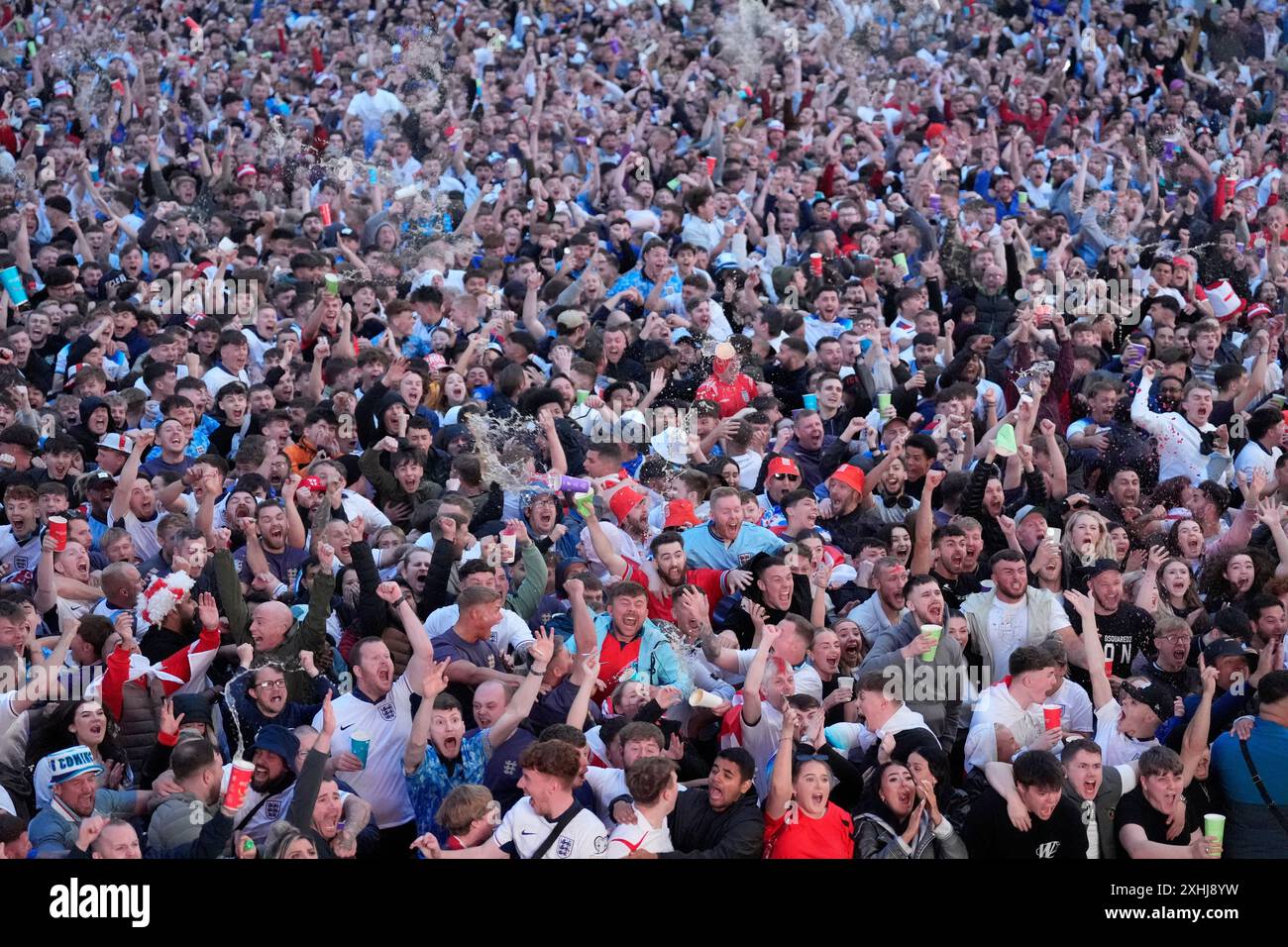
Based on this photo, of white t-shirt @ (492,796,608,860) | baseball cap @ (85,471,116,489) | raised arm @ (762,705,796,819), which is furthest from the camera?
baseball cap @ (85,471,116,489)

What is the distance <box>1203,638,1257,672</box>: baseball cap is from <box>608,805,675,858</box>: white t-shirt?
8.58 feet

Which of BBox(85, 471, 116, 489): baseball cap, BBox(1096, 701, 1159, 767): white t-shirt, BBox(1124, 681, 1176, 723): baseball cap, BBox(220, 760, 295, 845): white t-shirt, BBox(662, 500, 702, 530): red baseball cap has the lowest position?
BBox(85, 471, 116, 489): baseball cap

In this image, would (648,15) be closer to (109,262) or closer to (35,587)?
(109,262)

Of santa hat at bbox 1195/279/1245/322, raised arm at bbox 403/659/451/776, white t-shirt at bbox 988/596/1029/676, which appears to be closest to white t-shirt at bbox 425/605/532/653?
raised arm at bbox 403/659/451/776

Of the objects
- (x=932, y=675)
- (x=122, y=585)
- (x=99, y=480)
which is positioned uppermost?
(x=932, y=675)

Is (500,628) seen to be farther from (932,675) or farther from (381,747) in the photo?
(932,675)

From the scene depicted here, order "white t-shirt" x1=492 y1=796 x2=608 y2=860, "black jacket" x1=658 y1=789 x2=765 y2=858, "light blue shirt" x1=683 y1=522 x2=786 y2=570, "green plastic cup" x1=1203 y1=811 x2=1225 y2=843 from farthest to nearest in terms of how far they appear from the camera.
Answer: "light blue shirt" x1=683 y1=522 x2=786 y2=570 < "green plastic cup" x1=1203 y1=811 x2=1225 y2=843 < "black jacket" x1=658 y1=789 x2=765 y2=858 < "white t-shirt" x1=492 y1=796 x2=608 y2=860

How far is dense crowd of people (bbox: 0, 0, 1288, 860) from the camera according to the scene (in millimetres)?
6148

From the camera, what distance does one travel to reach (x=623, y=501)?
830 cm

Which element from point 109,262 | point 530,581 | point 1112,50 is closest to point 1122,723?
point 530,581

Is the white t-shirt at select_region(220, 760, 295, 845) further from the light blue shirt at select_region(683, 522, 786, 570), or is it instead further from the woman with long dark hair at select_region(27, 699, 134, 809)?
the light blue shirt at select_region(683, 522, 786, 570)

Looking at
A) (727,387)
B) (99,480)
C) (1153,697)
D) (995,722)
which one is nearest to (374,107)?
(727,387)

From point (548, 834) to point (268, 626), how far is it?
199cm

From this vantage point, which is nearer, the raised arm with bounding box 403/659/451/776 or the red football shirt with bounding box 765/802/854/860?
the red football shirt with bounding box 765/802/854/860
